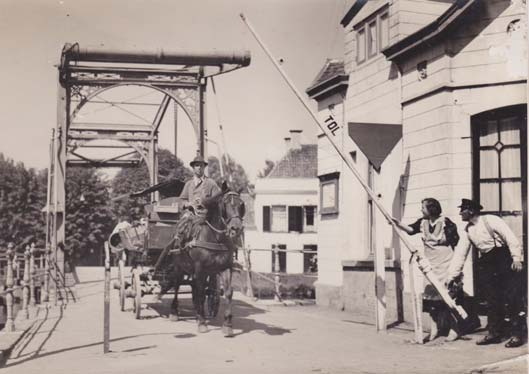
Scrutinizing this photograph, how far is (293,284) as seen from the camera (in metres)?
31.6

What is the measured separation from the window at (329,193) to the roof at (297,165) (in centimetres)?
1848

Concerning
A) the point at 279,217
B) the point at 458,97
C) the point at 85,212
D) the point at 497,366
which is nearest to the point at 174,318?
the point at 458,97

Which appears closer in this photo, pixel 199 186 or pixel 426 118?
pixel 426 118

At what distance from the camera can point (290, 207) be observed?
33906mm

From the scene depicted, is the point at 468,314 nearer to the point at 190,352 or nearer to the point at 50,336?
the point at 190,352

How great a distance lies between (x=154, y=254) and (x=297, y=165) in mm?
22661

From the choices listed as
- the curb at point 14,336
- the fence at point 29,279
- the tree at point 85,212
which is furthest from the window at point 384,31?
the tree at point 85,212

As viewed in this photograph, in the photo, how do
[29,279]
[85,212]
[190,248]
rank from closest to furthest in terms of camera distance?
1. [190,248]
2. [29,279]
3. [85,212]

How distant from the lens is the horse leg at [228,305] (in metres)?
9.04

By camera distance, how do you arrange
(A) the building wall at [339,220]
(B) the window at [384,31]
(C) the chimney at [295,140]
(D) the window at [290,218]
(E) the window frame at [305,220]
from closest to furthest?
(B) the window at [384,31]
(A) the building wall at [339,220]
(D) the window at [290,218]
(E) the window frame at [305,220]
(C) the chimney at [295,140]

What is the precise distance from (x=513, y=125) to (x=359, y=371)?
4.22 metres

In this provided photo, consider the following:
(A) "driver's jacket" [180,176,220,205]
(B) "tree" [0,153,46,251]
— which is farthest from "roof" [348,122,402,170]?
(B) "tree" [0,153,46,251]

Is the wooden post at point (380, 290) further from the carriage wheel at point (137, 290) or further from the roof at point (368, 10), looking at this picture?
the roof at point (368, 10)

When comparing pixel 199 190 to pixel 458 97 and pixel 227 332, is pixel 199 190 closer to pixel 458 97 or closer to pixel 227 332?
pixel 227 332
